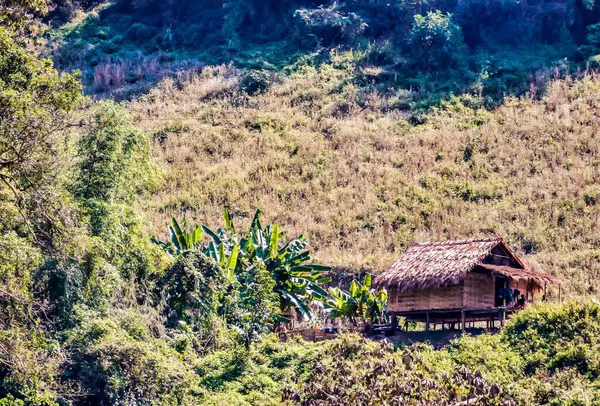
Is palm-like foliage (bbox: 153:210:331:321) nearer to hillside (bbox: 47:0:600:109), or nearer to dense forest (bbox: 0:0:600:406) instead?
dense forest (bbox: 0:0:600:406)

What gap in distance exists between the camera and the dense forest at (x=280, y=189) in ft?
48.0

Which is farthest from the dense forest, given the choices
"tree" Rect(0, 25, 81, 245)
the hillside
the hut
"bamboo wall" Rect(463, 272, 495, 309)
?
"bamboo wall" Rect(463, 272, 495, 309)

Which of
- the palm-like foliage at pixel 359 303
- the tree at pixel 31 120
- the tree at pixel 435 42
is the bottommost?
the palm-like foliage at pixel 359 303

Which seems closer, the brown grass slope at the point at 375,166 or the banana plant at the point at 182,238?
the banana plant at the point at 182,238

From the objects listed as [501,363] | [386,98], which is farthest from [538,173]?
[501,363]

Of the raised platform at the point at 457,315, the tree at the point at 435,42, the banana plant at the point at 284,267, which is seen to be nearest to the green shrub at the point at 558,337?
the raised platform at the point at 457,315

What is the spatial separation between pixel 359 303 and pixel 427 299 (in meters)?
1.77

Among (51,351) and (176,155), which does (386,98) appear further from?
(51,351)

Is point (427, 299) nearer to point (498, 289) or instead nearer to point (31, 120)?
point (498, 289)

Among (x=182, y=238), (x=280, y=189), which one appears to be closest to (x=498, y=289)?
(x=182, y=238)

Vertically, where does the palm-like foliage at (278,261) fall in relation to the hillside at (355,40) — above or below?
below

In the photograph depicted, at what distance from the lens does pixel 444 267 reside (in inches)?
851

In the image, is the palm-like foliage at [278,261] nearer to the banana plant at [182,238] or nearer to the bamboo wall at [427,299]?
the banana plant at [182,238]

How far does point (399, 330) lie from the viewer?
76.2 ft
